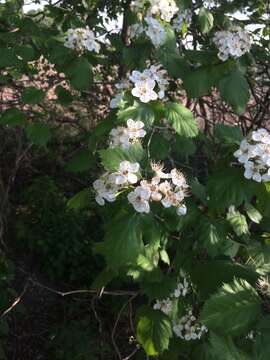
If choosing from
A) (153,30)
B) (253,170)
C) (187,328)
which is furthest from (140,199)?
(187,328)

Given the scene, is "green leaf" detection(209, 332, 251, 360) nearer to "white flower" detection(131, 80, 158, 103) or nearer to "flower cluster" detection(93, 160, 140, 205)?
"flower cluster" detection(93, 160, 140, 205)

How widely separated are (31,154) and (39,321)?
152cm

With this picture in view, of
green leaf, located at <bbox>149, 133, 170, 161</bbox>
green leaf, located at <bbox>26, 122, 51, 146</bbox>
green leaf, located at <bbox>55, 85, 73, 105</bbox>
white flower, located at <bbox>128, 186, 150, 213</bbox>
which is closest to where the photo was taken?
white flower, located at <bbox>128, 186, 150, 213</bbox>

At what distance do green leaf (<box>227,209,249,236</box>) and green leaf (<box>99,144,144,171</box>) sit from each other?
479 millimetres

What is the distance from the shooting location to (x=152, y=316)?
7.32 ft

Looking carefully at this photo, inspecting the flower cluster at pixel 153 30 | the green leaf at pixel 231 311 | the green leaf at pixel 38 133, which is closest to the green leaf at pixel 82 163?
the green leaf at pixel 38 133

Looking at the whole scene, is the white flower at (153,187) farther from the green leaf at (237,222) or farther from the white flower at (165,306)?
the white flower at (165,306)

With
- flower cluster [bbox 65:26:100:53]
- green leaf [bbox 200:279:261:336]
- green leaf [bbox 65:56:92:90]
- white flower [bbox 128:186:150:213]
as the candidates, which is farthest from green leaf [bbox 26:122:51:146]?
green leaf [bbox 200:279:261:336]

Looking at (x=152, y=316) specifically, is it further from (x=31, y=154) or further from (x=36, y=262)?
(x=31, y=154)

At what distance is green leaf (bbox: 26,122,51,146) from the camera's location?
2357 mm

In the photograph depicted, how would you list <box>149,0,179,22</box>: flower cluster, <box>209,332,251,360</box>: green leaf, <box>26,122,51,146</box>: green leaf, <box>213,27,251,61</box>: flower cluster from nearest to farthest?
<box>209,332,251,360</box>: green leaf → <box>149,0,179,22</box>: flower cluster → <box>213,27,251,61</box>: flower cluster → <box>26,122,51,146</box>: green leaf

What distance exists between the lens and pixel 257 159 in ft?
5.17

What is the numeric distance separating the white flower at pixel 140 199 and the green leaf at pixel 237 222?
521 mm

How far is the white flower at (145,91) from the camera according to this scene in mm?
1751
